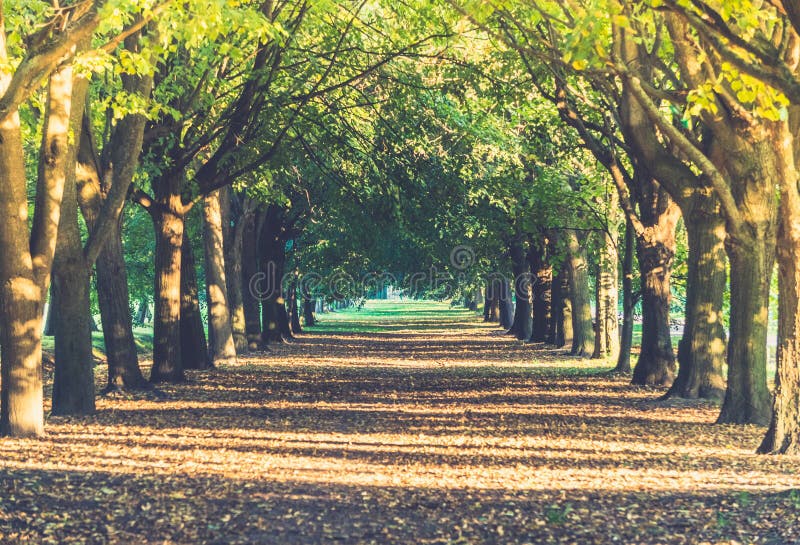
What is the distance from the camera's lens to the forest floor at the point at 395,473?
25.5 ft

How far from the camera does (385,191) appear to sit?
22.1m

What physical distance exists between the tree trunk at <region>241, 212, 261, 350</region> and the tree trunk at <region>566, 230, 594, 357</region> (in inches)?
375

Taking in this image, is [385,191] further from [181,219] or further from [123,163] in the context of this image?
[123,163]

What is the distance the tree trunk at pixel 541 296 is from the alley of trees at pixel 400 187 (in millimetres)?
1460

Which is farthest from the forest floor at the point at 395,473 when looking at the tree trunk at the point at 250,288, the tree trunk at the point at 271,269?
the tree trunk at the point at 271,269

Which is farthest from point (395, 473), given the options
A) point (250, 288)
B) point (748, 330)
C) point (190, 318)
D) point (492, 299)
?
point (492, 299)

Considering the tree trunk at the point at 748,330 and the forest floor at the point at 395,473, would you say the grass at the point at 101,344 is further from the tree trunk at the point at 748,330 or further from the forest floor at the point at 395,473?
the tree trunk at the point at 748,330

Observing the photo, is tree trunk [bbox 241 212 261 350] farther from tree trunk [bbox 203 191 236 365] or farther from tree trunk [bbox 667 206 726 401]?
tree trunk [bbox 667 206 726 401]

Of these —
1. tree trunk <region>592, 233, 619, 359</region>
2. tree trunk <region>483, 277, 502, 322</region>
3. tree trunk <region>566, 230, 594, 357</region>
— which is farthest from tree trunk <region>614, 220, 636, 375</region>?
tree trunk <region>483, 277, 502, 322</region>

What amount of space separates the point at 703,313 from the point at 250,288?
60.5 ft

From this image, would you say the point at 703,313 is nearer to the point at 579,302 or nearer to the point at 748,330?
the point at 748,330

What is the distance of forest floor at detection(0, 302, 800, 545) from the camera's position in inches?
305

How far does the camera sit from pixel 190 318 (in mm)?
23031

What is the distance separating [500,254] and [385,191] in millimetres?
23126
